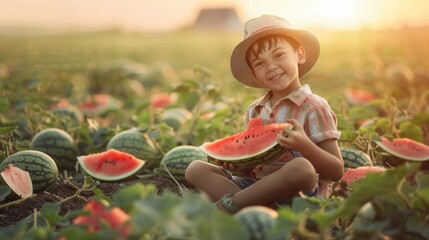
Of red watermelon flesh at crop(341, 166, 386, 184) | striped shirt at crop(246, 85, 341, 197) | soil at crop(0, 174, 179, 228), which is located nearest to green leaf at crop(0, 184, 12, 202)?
soil at crop(0, 174, 179, 228)

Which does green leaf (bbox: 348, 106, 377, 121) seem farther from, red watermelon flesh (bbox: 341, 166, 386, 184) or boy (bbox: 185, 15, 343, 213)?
boy (bbox: 185, 15, 343, 213)

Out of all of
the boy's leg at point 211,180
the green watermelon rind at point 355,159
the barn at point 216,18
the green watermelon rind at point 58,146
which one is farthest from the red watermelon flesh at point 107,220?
the barn at point 216,18

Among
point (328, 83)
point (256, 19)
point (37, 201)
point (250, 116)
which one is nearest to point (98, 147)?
point (37, 201)

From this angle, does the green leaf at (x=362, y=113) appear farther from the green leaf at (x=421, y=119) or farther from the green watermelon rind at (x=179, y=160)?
the green watermelon rind at (x=179, y=160)

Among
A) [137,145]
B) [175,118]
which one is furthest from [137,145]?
[175,118]

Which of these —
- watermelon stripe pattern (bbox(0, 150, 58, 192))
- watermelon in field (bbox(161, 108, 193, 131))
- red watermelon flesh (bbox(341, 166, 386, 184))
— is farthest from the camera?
watermelon in field (bbox(161, 108, 193, 131))

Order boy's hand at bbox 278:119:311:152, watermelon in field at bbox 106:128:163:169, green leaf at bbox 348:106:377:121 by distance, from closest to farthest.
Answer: boy's hand at bbox 278:119:311:152 → watermelon in field at bbox 106:128:163:169 → green leaf at bbox 348:106:377:121

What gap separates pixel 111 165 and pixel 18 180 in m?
0.74

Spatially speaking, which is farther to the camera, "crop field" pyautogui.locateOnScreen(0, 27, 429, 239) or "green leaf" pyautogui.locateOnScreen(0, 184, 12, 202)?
"green leaf" pyautogui.locateOnScreen(0, 184, 12, 202)

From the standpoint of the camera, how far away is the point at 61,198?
12.2ft

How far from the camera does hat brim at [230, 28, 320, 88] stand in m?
3.34

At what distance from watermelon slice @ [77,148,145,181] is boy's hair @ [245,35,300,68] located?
1167 millimetres

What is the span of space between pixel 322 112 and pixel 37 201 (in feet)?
5.70

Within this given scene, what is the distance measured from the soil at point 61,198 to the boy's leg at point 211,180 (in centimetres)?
63
